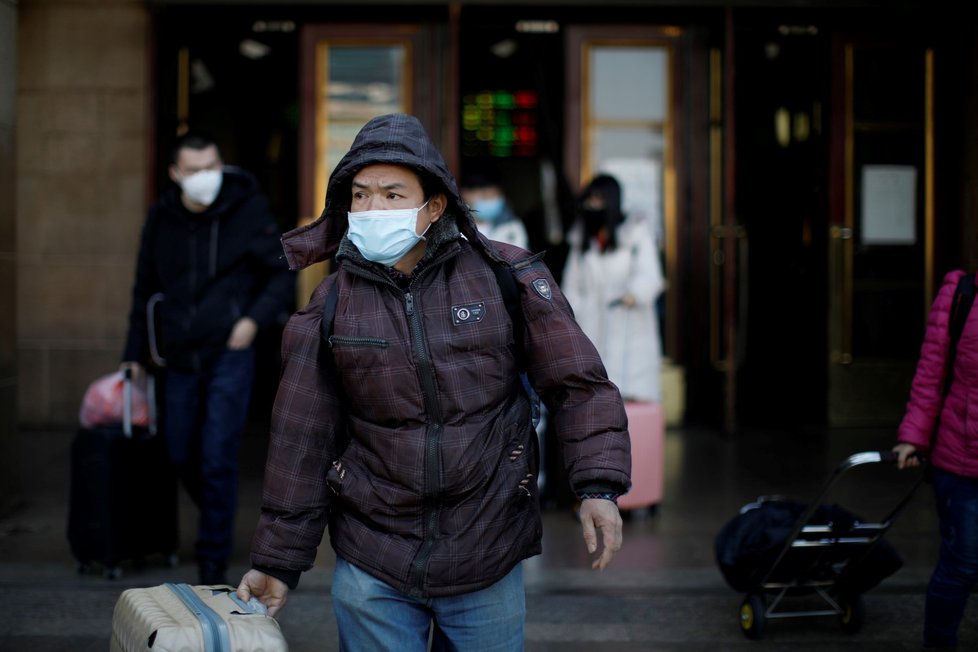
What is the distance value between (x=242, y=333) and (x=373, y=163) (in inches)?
104

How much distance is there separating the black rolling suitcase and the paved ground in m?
0.13

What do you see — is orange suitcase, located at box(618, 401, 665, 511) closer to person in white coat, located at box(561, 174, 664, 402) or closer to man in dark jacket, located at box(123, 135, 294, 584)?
person in white coat, located at box(561, 174, 664, 402)

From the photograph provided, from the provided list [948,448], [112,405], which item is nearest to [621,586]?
[948,448]

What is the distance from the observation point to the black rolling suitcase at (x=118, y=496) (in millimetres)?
5613

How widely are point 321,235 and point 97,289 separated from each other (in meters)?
6.85

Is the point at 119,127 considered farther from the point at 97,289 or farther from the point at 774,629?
the point at 774,629

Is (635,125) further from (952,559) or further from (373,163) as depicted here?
(373,163)

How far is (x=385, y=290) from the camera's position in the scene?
2963mm

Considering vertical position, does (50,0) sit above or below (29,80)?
above

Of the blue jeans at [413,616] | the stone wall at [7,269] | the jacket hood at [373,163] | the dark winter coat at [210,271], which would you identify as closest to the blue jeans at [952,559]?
the blue jeans at [413,616]

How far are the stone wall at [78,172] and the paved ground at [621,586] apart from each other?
1790 mm

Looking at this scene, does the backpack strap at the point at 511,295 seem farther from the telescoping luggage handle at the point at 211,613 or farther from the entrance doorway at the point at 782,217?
the entrance doorway at the point at 782,217

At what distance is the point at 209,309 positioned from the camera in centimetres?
546

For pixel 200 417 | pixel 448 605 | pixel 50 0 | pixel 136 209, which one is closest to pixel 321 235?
pixel 448 605
